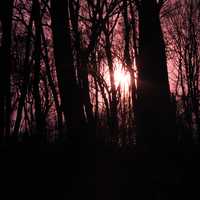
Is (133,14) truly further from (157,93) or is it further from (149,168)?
(149,168)

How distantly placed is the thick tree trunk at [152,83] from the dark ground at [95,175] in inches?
48.8

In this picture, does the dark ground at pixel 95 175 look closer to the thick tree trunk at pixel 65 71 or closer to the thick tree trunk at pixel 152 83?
the thick tree trunk at pixel 152 83

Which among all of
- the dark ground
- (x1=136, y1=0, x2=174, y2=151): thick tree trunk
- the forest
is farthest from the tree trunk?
(x1=136, y1=0, x2=174, y2=151): thick tree trunk

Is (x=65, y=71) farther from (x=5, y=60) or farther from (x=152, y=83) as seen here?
(x=152, y=83)

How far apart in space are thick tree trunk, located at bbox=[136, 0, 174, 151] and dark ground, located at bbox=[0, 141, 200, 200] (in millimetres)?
1238

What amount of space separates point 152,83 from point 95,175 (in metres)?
3.25

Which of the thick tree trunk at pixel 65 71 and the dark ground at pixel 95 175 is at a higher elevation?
the thick tree trunk at pixel 65 71

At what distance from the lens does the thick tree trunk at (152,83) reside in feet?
26.7

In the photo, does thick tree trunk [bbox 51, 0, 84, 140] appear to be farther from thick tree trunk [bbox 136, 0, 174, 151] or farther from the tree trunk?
thick tree trunk [bbox 136, 0, 174, 151]

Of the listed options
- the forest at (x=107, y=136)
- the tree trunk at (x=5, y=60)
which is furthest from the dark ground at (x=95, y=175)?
the tree trunk at (x=5, y=60)

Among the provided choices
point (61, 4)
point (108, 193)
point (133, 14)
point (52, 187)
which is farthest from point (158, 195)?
point (133, 14)

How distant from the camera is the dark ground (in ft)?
18.2

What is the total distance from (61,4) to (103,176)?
4842mm

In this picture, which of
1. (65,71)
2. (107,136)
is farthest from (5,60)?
(107,136)
